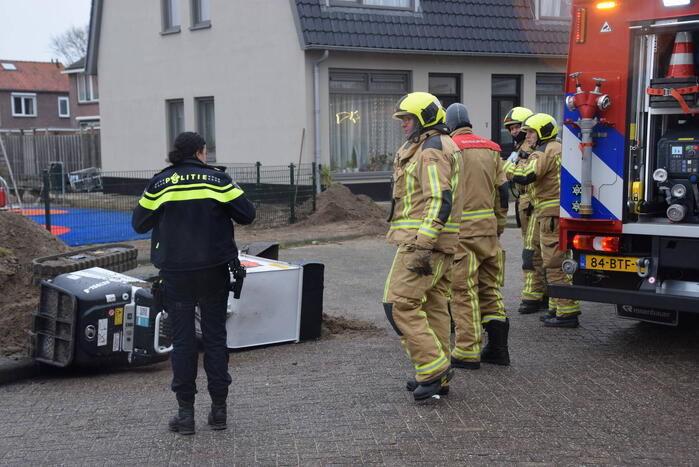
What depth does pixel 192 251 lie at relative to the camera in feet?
16.2

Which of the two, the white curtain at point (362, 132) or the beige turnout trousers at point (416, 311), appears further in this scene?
the white curtain at point (362, 132)

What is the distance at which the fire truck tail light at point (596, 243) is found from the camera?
6438 millimetres

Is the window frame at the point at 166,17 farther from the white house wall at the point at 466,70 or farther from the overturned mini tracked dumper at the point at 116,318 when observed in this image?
the overturned mini tracked dumper at the point at 116,318

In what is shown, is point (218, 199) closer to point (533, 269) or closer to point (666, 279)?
Answer: point (666, 279)

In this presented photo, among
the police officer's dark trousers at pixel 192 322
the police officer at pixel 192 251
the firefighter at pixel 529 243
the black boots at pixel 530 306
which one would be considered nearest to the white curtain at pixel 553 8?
the firefighter at pixel 529 243

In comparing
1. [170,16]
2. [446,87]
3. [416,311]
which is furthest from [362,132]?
[416,311]

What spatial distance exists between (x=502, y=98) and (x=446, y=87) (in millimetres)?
1629

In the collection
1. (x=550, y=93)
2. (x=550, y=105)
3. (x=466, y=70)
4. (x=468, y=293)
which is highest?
(x=466, y=70)

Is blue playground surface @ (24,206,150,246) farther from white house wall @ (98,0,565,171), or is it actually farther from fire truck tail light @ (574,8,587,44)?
fire truck tail light @ (574,8,587,44)

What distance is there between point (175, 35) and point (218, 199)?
16.2 m

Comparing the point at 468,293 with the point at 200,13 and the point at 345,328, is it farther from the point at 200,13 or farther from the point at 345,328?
the point at 200,13

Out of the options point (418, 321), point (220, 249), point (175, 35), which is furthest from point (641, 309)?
point (175, 35)

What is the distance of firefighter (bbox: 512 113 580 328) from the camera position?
7637 mm

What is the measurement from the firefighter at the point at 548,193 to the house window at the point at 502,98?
11698mm
